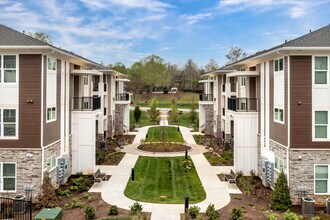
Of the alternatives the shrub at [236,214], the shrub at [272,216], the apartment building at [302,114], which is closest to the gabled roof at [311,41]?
the apartment building at [302,114]

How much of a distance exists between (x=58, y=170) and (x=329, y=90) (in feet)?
53.6

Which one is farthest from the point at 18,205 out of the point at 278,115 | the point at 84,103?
the point at 278,115

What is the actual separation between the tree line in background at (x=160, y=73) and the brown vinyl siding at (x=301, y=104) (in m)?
75.7

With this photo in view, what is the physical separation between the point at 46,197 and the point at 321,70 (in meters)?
16.0

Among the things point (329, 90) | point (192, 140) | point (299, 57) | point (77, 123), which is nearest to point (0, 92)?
point (77, 123)

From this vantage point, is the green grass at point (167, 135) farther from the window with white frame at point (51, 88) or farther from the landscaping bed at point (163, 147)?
the window with white frame at point (51, 88)

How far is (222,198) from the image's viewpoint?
1884 cm

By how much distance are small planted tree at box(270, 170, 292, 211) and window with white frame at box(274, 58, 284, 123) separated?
3673 mm

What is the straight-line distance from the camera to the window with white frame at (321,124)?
58.4 feet

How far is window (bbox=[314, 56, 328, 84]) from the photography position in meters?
17.6

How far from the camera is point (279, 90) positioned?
1919 centimetres

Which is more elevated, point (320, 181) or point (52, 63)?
point (52, 63)

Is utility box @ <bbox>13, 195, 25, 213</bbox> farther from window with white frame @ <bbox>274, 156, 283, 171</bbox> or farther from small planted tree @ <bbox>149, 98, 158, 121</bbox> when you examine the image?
small planted tree @ <bbox>149, 98, 158, 121</bbox>

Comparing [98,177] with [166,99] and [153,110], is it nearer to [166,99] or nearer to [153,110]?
[153,110]
